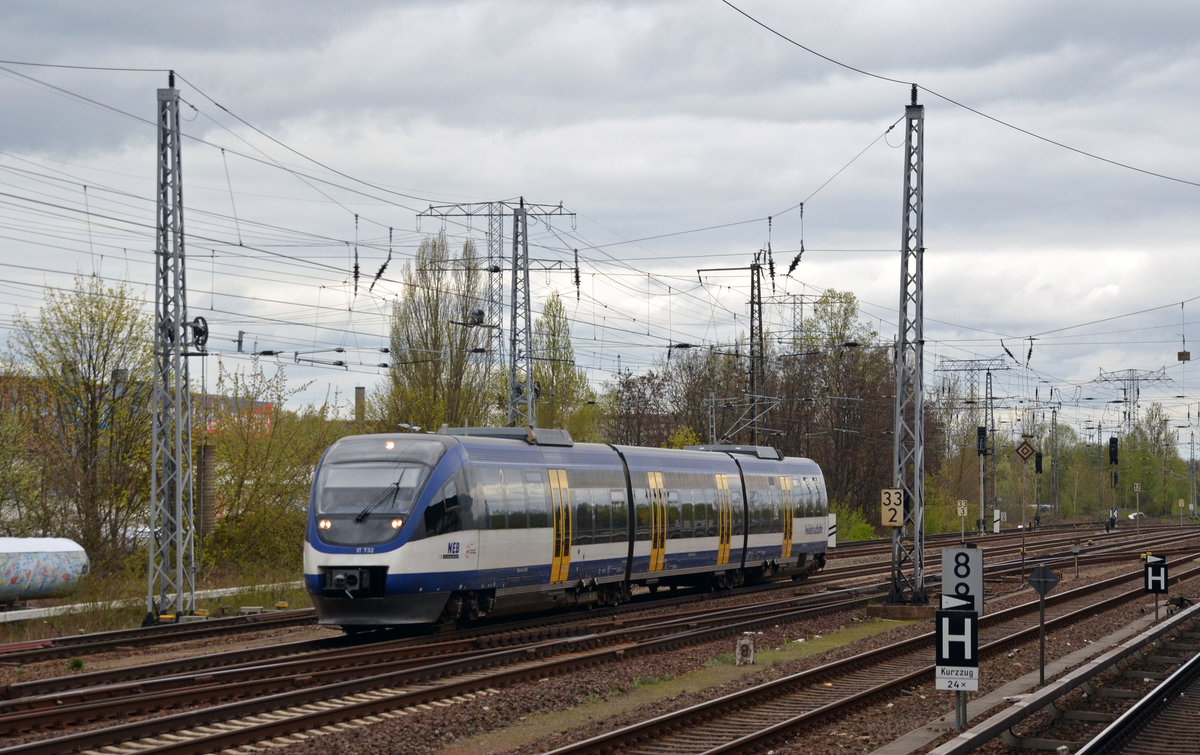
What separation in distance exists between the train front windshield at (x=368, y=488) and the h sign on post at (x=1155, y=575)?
45.8ft

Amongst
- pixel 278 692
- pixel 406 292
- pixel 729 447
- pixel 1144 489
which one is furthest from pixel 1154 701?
pixel 1144 489

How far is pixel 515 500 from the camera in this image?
2419 centimetres

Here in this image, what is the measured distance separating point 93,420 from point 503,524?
56.7ft

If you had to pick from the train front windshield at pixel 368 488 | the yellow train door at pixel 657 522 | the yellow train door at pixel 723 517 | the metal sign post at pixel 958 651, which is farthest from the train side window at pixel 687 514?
the metal sign post at pixel 958 651

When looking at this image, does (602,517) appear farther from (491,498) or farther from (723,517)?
(723,517)

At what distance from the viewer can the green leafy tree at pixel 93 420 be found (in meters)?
35.5

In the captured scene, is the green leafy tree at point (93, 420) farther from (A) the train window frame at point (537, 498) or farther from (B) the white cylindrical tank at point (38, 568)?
(A) the train window frame at point (537, 498)

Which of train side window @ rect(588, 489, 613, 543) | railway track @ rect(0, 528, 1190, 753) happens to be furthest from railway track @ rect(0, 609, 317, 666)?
train side window @ rect(588, 489, 613, 543)

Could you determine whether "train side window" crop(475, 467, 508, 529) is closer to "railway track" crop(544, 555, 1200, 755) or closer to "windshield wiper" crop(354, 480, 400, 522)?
"windshield wiper" crop(354, 480, 400, 522)

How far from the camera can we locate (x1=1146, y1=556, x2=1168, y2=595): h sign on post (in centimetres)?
2520

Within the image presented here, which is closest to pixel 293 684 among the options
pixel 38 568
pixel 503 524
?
pixel 503 524

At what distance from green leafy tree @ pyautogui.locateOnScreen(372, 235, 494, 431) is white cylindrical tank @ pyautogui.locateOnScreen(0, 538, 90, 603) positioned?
82.8ft

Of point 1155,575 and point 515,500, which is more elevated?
point 515,500

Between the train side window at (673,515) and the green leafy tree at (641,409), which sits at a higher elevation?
the green leafy tree at (641,409)
